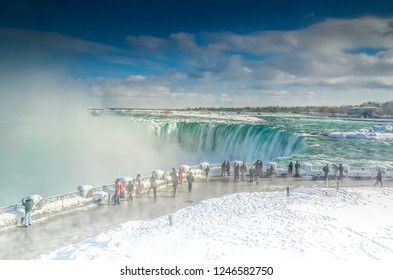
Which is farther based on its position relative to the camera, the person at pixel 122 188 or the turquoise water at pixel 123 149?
the turquoise water at pixel 123 149

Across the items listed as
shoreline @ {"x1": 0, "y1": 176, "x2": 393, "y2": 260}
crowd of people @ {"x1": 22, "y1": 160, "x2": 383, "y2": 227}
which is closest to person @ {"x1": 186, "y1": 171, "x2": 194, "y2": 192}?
crowd of people @ {"x1": 22, "y1": 160, "x2": 383, "y2": 227}

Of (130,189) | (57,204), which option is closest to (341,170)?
(130,189)

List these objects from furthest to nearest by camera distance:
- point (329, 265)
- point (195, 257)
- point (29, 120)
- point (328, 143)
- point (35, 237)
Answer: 1. point (328, 143)
2. point (29, 120)
3. point (35, 237)
4. point (195, 257)
5. point (329, 265)

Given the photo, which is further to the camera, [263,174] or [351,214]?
[263,174]

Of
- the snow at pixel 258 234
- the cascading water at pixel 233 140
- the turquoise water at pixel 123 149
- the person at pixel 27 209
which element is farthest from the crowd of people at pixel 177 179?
the cascading water at pixel 233 140

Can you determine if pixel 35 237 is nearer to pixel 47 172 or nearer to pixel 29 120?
pixel 47 172

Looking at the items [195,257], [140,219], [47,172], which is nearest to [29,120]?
[47,172]

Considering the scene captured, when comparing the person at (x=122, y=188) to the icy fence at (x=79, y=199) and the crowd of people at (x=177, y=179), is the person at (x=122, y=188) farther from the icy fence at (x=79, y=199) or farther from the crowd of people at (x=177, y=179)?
the icy fence at (x=79, y=199)
